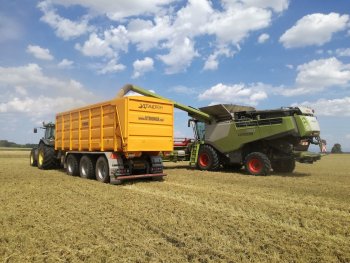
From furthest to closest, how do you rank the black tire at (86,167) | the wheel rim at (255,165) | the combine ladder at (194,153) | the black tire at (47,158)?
the black tire at (47,158) < the combine ladder at (194,153) < the wheel rim at (255,165) < the black tire at (86,167)

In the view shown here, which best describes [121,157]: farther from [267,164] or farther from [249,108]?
[249,108]

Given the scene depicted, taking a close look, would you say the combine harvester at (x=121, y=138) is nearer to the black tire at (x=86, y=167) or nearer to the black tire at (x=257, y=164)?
the black tire at (x=86, y=167)

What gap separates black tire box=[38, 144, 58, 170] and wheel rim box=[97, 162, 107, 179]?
19.4 ft

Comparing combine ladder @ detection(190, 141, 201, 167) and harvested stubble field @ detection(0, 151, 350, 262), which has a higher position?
combine ladder @ detection(190, 141, 201, 167)

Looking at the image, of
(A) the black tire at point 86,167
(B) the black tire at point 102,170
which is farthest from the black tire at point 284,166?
(A) the black tire at point 86,167

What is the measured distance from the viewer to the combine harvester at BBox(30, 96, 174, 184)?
426 inches

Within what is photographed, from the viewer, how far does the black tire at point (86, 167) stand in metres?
12.5

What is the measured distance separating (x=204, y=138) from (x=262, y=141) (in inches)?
127

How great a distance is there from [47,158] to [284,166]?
10.7 meters

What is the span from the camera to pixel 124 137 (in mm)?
10609

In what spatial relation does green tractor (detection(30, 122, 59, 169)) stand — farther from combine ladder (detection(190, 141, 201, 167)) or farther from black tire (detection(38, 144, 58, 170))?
combine ladder (detection(190, 141, 201, 167))

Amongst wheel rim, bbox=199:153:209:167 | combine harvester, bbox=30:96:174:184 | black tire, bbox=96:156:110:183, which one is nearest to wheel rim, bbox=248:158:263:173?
wheel rim, bbox=199:153:209:167

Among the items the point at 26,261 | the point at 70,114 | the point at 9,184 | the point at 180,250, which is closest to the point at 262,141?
the point at 70,114

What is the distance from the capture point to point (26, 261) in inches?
169
